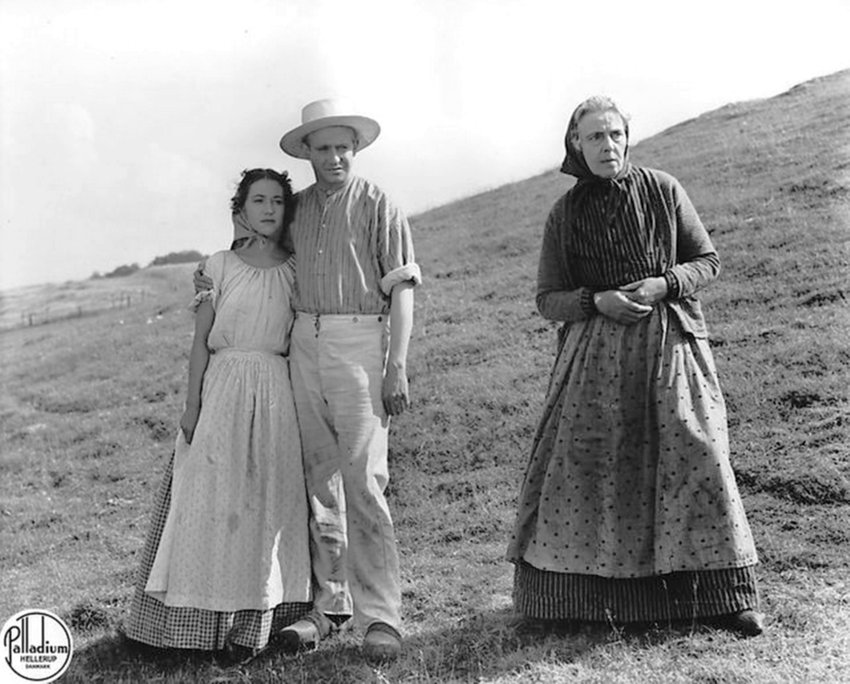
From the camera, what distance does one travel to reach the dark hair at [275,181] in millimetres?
5012

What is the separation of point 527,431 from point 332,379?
15.8ft

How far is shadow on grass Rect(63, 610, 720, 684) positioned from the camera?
4438 millimetres

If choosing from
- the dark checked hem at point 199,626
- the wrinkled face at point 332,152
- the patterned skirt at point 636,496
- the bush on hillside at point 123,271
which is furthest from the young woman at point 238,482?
Result: the bush on hillside at point 123,271

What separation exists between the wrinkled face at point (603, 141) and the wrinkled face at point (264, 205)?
1489 millimetres

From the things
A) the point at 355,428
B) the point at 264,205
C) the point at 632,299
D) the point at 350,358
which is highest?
the point at 264,205

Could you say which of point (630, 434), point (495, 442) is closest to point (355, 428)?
point (630, 434)

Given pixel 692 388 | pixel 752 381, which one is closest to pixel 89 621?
pixel 692 388

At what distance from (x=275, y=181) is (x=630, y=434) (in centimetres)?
209

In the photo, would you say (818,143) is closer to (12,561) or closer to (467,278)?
(467,278)

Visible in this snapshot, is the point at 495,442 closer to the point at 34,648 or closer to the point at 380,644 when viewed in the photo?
the point at 380,644

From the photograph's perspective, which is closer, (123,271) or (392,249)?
(392,249)

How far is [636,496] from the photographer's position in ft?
15.0

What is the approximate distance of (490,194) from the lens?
24.6m

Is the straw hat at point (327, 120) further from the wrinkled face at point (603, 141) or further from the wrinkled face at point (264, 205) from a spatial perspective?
the wrinkled face at point (603, 141)
